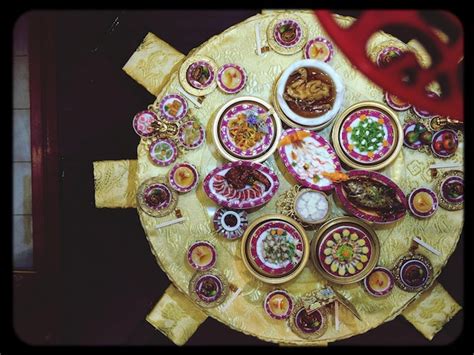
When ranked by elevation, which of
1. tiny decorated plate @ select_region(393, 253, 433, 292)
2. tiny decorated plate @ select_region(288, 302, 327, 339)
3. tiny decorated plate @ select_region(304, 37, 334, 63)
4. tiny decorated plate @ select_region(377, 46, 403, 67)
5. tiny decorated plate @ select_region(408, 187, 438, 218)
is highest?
tiny decorated plate @ select_region(377, 46, 403, 67)

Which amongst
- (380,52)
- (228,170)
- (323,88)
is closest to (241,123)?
(228,170)

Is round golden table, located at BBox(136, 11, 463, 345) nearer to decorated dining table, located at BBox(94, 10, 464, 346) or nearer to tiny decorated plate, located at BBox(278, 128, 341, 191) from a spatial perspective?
decorated dining table, located at BBox(94, 10, 464, 346)

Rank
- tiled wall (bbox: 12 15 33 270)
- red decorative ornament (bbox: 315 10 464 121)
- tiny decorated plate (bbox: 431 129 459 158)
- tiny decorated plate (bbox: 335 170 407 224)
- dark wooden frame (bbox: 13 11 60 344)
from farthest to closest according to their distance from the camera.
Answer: tiled wall (bbox: 12 15 33 270) → dark wooden frame (bbox: 13 11 60 344) → tiny decorated plate (bbox: 431 129 459 158) → tiny decorated plate (bbox: 335 170 407 224) → red decorative ornament (bbox: 315 10 464 121)

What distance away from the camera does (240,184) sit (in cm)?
409

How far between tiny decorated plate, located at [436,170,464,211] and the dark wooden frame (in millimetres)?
4162

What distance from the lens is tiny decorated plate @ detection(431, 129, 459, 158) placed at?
4125mm

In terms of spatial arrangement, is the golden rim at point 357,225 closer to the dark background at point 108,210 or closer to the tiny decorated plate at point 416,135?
the tiny decorated plate at point 416,135

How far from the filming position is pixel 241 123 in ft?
13.6

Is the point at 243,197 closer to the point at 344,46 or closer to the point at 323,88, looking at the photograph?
the point at 323,88

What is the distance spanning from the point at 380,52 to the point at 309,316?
2656 millimetres

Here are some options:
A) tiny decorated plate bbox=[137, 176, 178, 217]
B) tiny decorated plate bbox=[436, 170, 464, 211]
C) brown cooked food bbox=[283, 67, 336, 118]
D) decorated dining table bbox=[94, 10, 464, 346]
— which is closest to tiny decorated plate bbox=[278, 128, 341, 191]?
decorated dining table bbox=[94, 10, 464, 346]

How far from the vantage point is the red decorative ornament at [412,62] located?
201 cm

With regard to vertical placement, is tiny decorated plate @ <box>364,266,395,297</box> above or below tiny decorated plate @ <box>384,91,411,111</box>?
below

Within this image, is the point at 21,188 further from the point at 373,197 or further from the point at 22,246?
the point at 373,197
